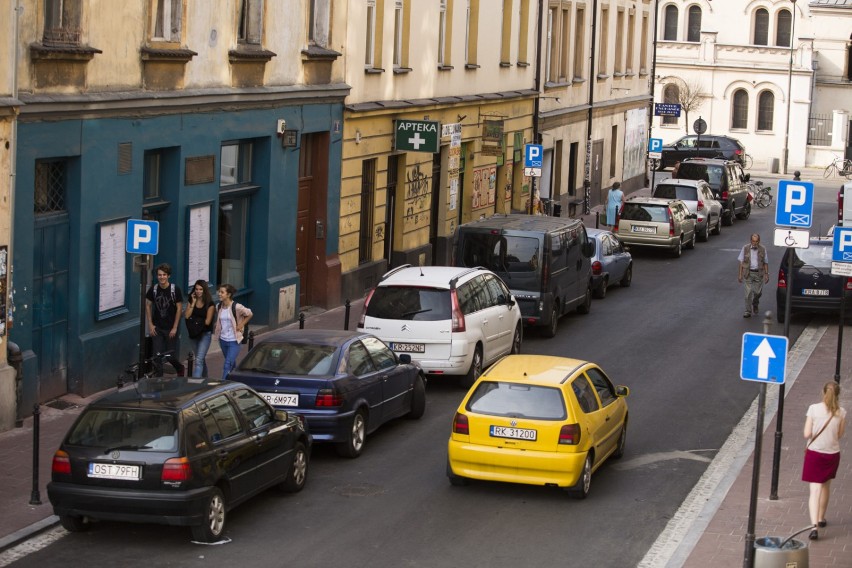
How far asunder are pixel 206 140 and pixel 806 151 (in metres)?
55.6

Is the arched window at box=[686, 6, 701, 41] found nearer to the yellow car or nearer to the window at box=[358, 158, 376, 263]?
the window at box=[358, 158, 376, 263]

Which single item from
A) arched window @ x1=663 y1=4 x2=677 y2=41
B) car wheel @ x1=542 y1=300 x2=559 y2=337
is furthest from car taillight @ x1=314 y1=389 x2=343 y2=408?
arched window @ x1=663 y1=4 x2=677 y2=41

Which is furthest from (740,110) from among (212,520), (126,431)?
(126,431)

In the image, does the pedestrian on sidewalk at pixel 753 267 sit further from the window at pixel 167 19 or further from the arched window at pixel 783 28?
the arched window at pixel 783 28

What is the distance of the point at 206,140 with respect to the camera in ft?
72.7

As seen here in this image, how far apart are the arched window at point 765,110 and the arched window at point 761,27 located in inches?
128

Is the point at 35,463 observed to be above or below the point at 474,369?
above

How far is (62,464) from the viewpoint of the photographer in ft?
41.8

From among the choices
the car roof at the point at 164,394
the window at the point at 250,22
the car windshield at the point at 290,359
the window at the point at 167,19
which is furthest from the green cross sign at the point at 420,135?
the car roof at the point at 164,394

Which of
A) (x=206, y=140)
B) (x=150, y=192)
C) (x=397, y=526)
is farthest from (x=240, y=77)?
(x=397, y=526)

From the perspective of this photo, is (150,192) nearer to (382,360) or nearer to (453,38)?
(382,360)

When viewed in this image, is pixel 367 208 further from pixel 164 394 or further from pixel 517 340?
pixel 164 394

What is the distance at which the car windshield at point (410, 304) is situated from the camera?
2031 cm

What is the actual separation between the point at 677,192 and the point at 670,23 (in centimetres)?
3811
